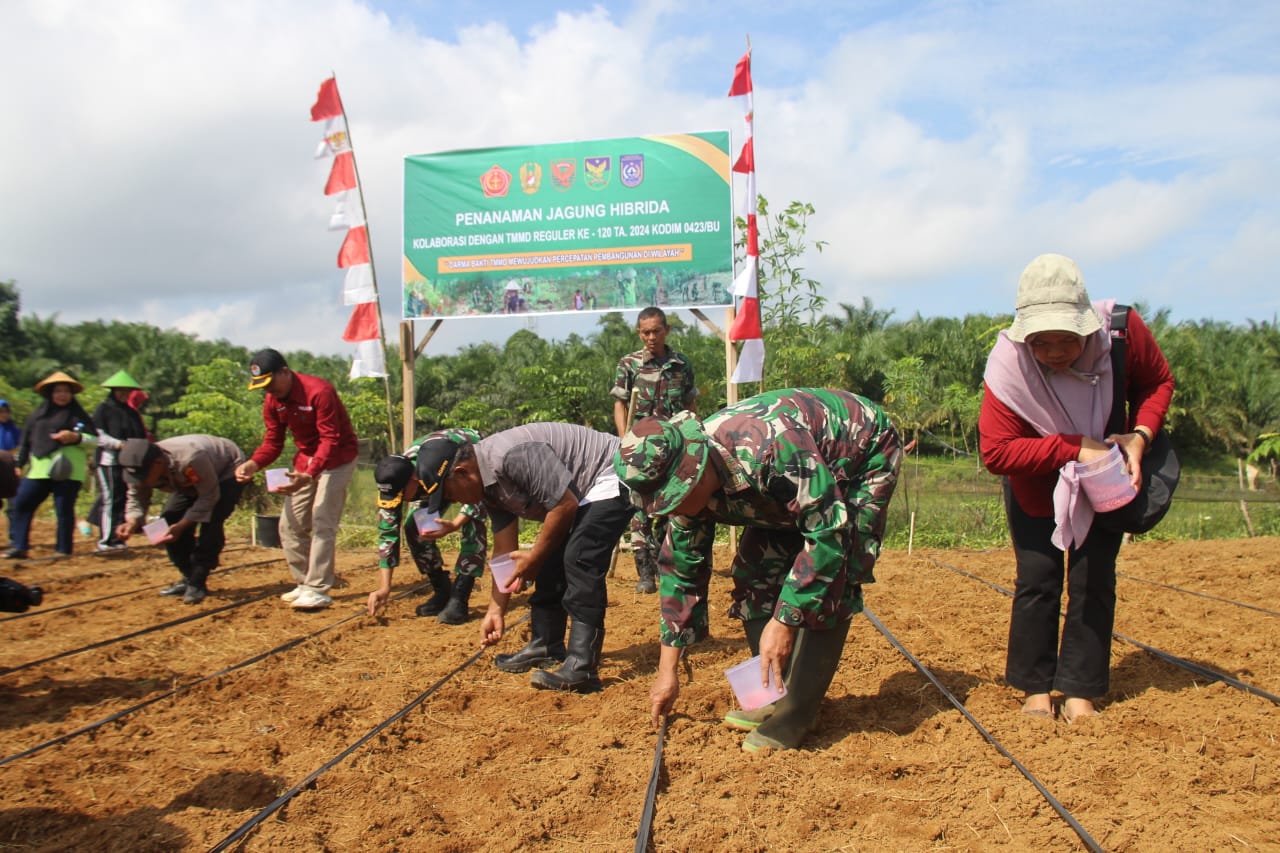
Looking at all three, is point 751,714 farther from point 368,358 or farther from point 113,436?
point 113,436

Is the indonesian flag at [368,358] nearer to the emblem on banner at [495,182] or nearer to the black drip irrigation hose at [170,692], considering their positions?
the emblem on banner at [495,182]

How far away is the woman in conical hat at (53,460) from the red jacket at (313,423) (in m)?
2.70

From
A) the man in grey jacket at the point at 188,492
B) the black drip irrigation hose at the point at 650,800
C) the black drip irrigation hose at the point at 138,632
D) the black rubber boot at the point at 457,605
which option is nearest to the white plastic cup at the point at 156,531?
the man in grey jacket at the point at 188,492

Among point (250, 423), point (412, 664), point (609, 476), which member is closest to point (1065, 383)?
point (609, 476)

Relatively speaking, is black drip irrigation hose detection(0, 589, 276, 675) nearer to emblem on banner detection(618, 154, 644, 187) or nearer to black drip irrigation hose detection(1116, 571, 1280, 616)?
emblem on banner detection(618, 154, 644, 187)

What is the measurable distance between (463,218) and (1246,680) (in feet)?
20.2

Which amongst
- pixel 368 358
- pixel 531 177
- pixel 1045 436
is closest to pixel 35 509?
pixel 368 358

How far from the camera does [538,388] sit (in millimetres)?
10008

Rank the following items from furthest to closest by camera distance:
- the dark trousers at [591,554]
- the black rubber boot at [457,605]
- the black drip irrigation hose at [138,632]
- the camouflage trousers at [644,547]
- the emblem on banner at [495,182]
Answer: the emblem on banner at [495,182] < the camouflage trousers at [644,547] < the black rubber boot at [457,605] < the black drip irrigation hose at [138,632] < the dark trousers at [591,554]

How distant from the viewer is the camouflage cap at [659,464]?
2.35 meters

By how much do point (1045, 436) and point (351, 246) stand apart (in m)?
6.77

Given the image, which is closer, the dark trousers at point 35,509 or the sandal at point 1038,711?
the sandal at point 1038,711

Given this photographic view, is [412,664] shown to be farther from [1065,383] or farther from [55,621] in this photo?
[1065,383]

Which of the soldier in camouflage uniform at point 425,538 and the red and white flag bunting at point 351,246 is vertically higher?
the red and white flag bunting at point 351,246
